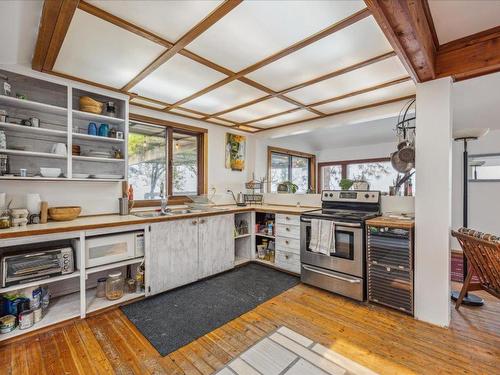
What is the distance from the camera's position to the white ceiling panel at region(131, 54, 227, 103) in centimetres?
219

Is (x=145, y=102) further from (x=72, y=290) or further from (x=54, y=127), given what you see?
(x=72, y=290)

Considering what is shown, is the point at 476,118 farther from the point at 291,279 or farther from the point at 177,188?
the point at 177,188

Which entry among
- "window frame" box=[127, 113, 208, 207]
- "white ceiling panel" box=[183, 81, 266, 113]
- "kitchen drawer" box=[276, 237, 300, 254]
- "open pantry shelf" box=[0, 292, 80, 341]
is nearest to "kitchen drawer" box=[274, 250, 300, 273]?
Result: "kitchen drawer" box=[276, 237, 300, 254]

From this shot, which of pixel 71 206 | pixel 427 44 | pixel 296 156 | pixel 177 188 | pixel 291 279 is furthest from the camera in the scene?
pixel 296 156

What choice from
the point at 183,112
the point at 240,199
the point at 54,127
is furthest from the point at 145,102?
the point at 240,199

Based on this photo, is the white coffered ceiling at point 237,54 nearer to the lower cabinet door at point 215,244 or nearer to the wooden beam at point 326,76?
the wooden beam at point 326,76

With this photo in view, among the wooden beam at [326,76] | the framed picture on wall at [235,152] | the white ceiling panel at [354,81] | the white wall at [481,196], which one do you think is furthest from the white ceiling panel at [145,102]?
the white wall at [481,196]

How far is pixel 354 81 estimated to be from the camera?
96.2 inches

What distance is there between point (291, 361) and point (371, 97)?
2859 millimetres

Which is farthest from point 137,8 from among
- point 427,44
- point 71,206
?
point 71,206

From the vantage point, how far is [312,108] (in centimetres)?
332

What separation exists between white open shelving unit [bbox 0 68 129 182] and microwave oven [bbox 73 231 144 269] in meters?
0.71

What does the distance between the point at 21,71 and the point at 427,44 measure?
136 inches

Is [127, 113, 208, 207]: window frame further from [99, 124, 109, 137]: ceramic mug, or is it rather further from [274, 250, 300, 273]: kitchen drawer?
[274, 250, 300, 273]: kitchen drawer
